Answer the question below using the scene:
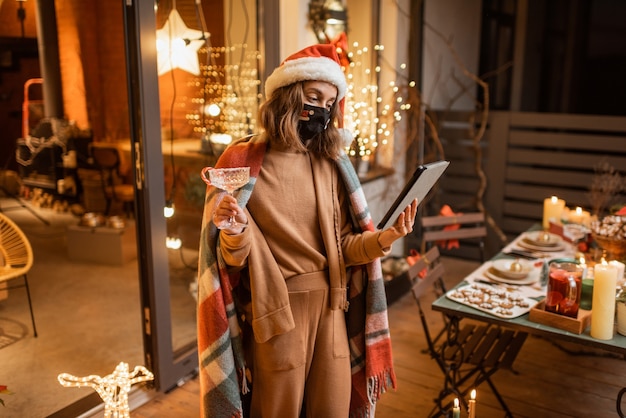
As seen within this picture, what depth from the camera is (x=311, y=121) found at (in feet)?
→ 6.58

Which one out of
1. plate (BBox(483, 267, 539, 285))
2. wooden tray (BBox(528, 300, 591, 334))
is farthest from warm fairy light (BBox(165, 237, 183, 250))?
wooden tray (BBox(528, 300, 591, 334))

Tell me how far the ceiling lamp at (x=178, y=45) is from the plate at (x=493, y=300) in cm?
171

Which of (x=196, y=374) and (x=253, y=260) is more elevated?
(x=253, y=260)

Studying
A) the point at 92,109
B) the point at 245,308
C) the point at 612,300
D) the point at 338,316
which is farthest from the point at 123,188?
the point at 612,300

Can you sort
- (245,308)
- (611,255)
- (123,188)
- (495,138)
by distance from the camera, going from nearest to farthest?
(245,308)
(611,255)
(123,188)
(495,138)

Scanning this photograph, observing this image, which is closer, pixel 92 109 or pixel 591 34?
pixel 92 109

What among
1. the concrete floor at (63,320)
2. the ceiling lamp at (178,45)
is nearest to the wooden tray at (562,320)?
the concrete floor at (63,320)

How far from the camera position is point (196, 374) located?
332cm

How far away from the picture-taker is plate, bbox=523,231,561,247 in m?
3.33

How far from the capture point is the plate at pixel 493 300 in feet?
8.12

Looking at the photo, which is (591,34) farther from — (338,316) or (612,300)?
(338,316)

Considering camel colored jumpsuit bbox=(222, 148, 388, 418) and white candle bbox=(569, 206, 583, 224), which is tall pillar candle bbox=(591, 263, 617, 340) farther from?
white candle bbox=(569, 206, 583, 224)

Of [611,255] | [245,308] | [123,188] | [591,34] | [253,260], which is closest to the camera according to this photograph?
[253,260]

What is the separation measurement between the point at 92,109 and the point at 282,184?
1466 mm
